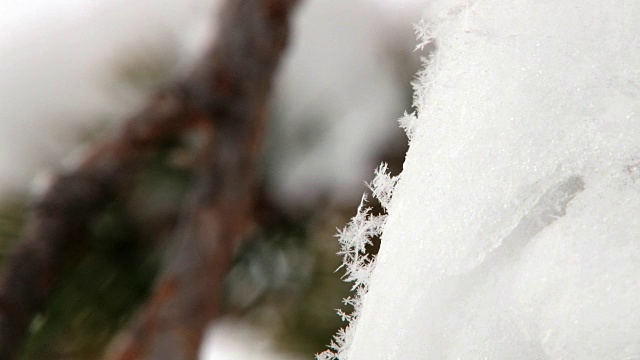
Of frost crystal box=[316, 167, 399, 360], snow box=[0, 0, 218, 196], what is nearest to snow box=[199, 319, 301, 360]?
snow box=[0, 0, 218, 196]

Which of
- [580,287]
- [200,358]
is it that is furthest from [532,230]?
[200,358]

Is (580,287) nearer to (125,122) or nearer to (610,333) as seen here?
(610,333)

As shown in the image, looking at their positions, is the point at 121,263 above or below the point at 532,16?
above

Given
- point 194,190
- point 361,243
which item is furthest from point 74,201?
point 361,243

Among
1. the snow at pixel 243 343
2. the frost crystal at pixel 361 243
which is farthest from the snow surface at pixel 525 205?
the snow at pixel 243 343

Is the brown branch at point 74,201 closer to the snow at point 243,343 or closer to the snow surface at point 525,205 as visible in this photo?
the snow at point 243,343
